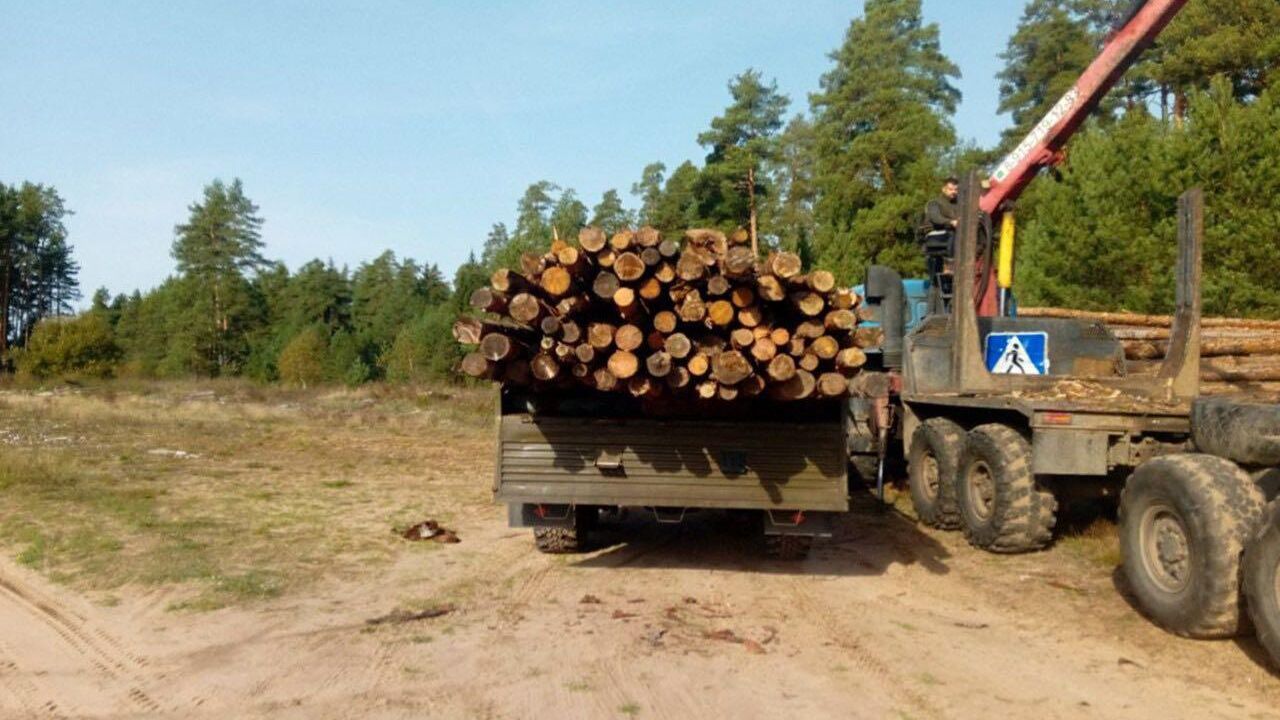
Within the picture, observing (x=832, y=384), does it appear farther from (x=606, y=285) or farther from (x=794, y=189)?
(x=794, y=189)

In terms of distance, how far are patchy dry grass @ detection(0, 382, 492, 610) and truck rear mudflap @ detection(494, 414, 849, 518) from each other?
232cm

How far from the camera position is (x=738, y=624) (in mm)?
6277

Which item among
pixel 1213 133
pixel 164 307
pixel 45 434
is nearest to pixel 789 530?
pixel 1213 133

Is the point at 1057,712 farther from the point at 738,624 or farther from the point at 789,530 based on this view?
the point at 789,530

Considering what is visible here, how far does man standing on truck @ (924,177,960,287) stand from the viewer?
10562mm

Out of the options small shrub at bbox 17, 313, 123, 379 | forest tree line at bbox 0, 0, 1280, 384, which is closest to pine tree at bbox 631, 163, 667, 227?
forest tree line at bbox 0, 0, 1280, 384

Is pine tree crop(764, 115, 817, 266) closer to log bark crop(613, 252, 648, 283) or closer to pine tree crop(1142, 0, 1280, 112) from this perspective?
pine tree crop(1142, 0, 1280, 112)

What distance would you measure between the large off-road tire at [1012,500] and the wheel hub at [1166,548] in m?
1.80

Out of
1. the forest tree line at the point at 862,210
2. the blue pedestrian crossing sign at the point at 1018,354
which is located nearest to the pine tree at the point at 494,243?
the forest tree line at the point at 862,210

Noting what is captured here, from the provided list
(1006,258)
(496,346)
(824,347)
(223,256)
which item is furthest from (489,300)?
(223,256)

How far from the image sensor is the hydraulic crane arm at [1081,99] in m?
11.1

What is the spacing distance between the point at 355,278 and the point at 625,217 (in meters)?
42.9

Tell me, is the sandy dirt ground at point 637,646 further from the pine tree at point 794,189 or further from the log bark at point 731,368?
the pine tree at point 794,189

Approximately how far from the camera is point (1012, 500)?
810 cm
